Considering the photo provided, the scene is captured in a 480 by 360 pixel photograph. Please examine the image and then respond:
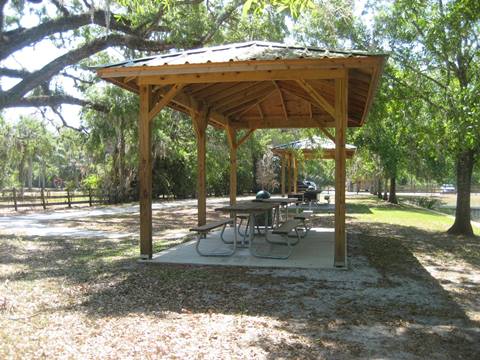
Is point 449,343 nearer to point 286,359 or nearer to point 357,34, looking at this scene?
point 286,359

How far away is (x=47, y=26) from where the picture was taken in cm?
1248

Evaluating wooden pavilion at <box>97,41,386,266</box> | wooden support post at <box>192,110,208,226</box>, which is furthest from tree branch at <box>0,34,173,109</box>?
wooden pavilion at <box>97,41,386,266</box>

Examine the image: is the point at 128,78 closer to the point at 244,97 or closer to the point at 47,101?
the point at 244,97

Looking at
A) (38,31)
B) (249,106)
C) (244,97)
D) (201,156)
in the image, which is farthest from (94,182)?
(201,156)

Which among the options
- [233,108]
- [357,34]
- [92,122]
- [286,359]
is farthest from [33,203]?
[286,359]

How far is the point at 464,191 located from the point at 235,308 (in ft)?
29.8

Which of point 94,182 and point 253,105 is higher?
point 253,105

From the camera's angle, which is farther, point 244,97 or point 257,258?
point 244,97

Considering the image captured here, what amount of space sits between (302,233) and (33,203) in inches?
561

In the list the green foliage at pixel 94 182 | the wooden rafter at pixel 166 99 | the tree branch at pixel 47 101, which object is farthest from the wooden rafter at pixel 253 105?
the green foliage at pixel 94 182

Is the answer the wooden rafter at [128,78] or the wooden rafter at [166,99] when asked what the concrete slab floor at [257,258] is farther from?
the wooden rafter at [128,78]

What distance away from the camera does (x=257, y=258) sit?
7801mm

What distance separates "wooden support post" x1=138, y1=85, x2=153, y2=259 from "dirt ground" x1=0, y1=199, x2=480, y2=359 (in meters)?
0.44

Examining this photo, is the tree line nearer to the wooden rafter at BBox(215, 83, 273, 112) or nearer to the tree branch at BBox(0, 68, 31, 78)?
the tree branch at BBox(0, 68, 31, 78)
